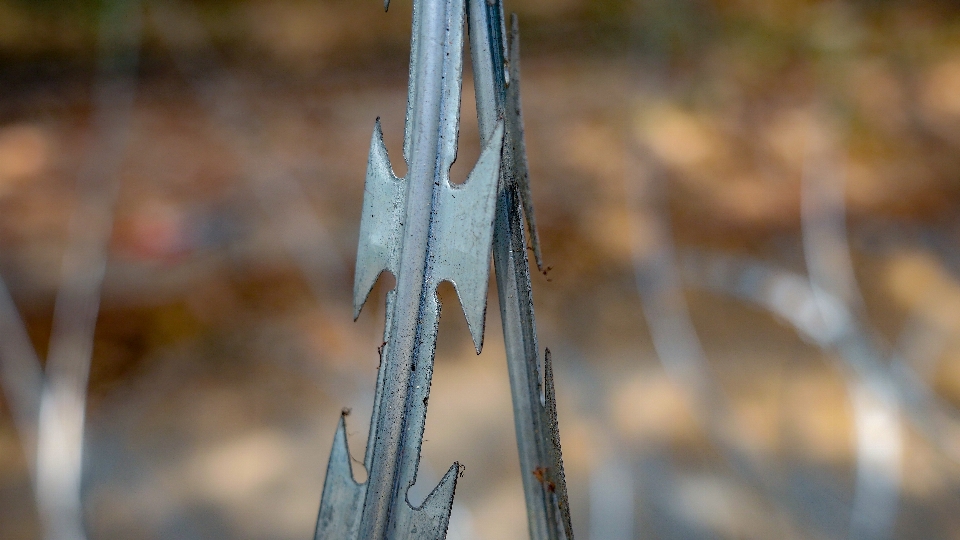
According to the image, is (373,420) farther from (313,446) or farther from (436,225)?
(313,446)

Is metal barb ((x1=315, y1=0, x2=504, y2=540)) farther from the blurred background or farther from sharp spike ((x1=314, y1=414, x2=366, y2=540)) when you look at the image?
the blurred background

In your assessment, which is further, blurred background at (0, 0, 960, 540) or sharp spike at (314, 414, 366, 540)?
blurred background at (0, 0, 960, 540)

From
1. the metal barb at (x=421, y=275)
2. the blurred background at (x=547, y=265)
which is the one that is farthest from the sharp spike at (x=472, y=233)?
the blurred background at (x=547, y=265)

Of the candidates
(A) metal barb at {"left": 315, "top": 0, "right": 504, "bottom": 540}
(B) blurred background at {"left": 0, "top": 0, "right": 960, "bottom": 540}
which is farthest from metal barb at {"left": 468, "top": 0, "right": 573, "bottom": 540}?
(B) blurred background at {"left": 0, "top": 0, "right": 960, "bottom": 540}

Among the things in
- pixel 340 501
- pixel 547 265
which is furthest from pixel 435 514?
pixel 547 265

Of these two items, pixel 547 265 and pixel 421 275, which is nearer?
pixel 421 275

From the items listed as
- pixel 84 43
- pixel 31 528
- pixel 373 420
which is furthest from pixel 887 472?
pixel 84 43

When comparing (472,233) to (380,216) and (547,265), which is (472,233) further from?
(547,265)

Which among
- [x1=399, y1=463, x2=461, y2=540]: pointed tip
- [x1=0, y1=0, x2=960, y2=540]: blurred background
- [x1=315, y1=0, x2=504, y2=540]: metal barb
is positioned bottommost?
[x1=399, y1=463, x2=461, y2=540]: pointed tip

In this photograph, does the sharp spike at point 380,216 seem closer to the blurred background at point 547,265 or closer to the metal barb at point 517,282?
the metal barb at point 517,282
